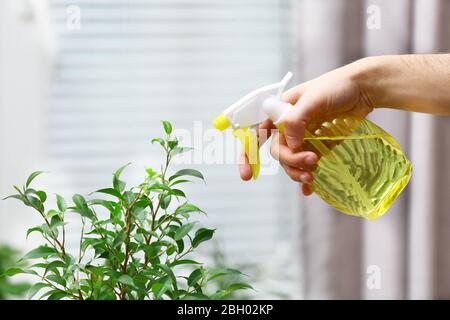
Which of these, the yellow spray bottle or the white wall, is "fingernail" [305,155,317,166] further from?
the white wall

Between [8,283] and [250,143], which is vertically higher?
[250,143]

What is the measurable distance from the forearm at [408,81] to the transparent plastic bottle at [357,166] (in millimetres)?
73

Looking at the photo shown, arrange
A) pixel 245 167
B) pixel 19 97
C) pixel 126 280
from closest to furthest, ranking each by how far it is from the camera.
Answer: pixel 126 280, pixel 245 167, pixel 19 97

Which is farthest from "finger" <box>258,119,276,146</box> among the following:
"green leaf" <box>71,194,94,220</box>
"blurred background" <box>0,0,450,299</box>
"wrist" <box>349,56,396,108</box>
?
"blurred background" <box>0,0,450,299</box>

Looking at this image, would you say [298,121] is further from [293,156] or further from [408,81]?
[408,81]

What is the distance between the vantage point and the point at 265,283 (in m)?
1.42

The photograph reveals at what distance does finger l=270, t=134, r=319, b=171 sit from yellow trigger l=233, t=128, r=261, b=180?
Result: 28 millimetres

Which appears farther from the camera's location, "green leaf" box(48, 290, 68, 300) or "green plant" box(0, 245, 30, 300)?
"green plant" box(0, 245, 30, 300)

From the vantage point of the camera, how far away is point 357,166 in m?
0.72

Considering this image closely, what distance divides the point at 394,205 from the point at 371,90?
489 mm

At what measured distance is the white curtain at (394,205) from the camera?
3.86ft

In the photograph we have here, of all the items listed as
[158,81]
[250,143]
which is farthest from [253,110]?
[158,81]

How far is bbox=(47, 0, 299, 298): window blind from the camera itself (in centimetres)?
142
